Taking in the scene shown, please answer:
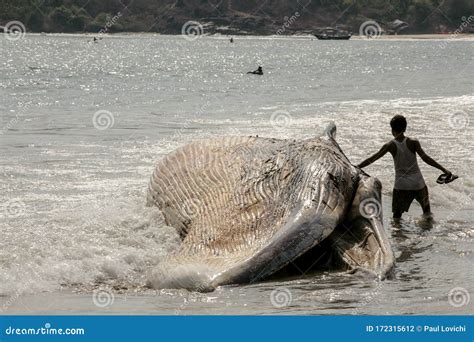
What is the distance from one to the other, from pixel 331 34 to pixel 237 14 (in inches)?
709

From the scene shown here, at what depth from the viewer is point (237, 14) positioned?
18675 cm

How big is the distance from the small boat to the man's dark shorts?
170m

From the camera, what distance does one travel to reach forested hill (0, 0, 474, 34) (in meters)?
163

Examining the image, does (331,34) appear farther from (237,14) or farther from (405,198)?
(405,198)

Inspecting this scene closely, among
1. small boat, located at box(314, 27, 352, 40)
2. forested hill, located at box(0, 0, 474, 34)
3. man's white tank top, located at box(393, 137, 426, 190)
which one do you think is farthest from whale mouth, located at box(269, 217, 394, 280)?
small boat, located at box(314, 27, 352, 40)

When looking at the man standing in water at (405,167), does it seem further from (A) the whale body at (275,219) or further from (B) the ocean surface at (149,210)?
(A) the whale body at (275,219)

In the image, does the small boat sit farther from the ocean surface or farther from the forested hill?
the ocean surface

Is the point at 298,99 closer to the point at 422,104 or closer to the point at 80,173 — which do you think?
the point at 422,104

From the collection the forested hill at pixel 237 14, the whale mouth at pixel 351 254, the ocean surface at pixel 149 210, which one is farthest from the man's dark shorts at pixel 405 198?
the forested hill at pixel 237 14

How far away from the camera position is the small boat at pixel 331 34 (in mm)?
181125

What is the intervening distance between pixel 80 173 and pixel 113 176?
0.69m

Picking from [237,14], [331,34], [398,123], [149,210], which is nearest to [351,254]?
[149,210]

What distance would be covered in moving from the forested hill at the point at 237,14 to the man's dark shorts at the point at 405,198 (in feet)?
477

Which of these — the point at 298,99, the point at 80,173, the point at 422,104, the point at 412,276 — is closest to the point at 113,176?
the point at 80,173
